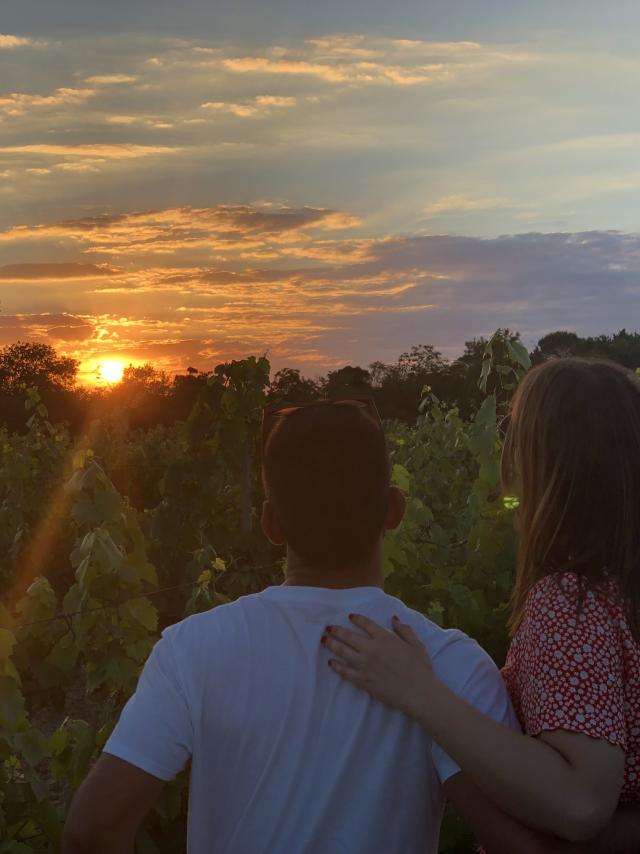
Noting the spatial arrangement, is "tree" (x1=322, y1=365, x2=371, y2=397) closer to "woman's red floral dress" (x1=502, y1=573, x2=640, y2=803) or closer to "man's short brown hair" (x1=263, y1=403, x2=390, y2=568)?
"man's short brown hair" (x1=263, y1=403, x2=390, y2=568)

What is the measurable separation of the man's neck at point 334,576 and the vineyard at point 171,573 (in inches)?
63.6

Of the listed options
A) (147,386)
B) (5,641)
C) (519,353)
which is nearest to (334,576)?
(5,641)

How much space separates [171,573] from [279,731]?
229 inches

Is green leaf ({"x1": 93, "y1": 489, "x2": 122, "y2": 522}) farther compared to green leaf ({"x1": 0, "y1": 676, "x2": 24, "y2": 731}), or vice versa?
green leaf ({"x1": 93, "y1": 489, "x2": 122, "y2": 522})

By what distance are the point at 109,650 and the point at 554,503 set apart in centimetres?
229

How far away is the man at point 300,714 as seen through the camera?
4.70 ft

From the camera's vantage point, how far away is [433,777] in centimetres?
153

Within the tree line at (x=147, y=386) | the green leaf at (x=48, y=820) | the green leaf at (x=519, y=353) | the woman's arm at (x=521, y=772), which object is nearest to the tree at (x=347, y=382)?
the woman's arm at (x=521, y=772)

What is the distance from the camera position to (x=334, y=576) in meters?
1.49

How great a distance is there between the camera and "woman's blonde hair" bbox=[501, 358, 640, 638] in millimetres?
1661

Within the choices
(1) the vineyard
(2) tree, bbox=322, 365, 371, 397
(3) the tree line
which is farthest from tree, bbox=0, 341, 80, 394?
(2) tree, bbox=322, 365, 371, 397

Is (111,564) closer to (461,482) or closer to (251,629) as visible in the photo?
(251,629)

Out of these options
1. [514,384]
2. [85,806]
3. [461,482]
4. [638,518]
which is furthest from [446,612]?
[461,482]

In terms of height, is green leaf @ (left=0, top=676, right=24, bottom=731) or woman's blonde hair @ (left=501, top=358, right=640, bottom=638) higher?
woman's blonde hair @ (left=501, top=358, right=640, bottom=638)
